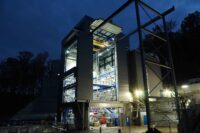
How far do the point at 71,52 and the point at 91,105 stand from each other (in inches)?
417

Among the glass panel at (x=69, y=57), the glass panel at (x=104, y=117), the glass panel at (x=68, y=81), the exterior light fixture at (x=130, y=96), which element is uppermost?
the glass panel at (x=69, y=57)

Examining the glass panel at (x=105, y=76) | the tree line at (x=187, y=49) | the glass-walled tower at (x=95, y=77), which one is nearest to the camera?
the glass-walled tower at (x=95, y=77)

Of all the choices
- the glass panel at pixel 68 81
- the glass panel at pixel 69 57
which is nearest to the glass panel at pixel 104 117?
the glass panel at pixel 68 81

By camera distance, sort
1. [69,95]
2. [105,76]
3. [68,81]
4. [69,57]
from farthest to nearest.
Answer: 1. [69,57]
2. [105,76]
3. [68,81]
4. [69,95]

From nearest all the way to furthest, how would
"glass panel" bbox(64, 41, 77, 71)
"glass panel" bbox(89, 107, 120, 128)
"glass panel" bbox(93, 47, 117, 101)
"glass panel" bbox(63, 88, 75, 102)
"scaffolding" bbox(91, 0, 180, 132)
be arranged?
"scaffolding" bbox(91, 0, 180, 132)
"glass panel" bbox(89, 107, 120, 128)
"glass panel" bbox(63, 88, 75, 102)
"glass panel" bbox(93, 47, 117, 101)
"glass panel" bbox(64, 41, 77, 71)

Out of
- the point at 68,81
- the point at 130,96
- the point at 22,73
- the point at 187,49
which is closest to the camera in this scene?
the point at 130,96

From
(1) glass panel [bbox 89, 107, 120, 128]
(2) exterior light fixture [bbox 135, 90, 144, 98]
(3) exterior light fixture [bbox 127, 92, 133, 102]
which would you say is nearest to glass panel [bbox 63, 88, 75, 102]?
(1) glass panel [bbox 89, 107, 120, 128]

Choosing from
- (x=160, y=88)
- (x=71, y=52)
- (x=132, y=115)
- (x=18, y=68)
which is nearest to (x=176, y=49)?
(x=160, y=88)

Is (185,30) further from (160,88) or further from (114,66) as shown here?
(114,66)

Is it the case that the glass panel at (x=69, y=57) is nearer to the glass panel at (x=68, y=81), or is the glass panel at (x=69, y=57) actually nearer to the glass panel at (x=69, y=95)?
the glass panel at (x=68, y=81)

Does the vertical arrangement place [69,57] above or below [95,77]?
above

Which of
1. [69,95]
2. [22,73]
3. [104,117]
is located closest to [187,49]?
[104,117]

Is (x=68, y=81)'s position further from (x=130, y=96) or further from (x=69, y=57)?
(x=130, y=96)

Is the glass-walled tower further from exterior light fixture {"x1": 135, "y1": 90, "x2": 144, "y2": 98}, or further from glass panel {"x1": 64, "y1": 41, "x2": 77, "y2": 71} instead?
exterior light fixture {"x1": 135, "y1": 90, "x2": 144, "y2": 98}
